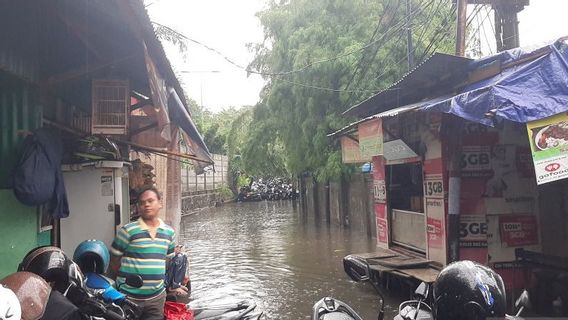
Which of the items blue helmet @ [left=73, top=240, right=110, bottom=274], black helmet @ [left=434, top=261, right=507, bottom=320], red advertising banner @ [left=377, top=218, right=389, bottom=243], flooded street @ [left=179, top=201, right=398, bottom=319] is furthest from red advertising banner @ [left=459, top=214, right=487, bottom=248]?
blue helmet @ [left=73, top=240, right=110, bottom=274]

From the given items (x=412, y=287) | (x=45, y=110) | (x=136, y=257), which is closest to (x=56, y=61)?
(x=45, y=110)

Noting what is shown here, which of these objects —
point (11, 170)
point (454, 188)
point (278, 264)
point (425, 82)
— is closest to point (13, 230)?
point (11, 170)

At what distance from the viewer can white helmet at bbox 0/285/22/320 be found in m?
1.94

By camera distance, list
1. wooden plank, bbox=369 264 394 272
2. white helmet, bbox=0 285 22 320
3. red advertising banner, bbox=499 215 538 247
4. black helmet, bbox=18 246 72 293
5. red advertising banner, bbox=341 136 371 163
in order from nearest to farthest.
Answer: white helmet, bbox=0 285 22 320 < black helmet, bbox=18 246 72 293 < red advertising banner, bbox=499 215 538 247 < wooden plank, bbox=369 264 394 272 < red advertising banner, bbox=341 136 371 163

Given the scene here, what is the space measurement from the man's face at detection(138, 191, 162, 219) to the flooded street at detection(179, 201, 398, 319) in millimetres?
3672

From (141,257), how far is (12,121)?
193cm

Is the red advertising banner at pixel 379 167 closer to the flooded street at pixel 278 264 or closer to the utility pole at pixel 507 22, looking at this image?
the flooded street at pixel 278 264

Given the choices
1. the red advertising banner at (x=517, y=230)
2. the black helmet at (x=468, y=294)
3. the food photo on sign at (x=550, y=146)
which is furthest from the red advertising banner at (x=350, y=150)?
the black helmet at (x=468, y=294)

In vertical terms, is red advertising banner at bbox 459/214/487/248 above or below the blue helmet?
below

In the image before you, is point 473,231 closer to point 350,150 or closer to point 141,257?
point 350,150

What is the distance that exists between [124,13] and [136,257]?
6.26 ft

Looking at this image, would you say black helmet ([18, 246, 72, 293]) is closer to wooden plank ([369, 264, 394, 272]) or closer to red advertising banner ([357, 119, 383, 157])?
red advertising banner ([357, 119, 383, 157])

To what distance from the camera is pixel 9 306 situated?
1969 mm

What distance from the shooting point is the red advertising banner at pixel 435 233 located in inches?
302
